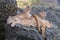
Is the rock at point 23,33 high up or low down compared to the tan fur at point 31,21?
down

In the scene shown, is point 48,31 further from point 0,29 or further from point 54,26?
point 0,29

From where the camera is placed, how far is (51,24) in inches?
63.6

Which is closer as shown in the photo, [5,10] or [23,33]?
[23,33]

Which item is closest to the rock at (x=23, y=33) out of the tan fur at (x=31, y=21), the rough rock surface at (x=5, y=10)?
the tan fur at (x=31, y=21)

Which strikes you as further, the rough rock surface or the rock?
the rough rock surface

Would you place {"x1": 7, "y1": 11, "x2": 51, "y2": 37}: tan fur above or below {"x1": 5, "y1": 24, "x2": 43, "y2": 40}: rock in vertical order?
above

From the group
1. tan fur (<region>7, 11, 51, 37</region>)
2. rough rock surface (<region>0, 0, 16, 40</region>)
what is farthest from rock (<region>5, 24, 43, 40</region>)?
rough rock surface (<region>0, 0, 16, 40</region>)

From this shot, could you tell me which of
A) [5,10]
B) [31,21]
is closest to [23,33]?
[31,21]

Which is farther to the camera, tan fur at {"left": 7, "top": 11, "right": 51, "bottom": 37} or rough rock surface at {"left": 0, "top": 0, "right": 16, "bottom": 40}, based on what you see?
rough rock surface at {"left": 0, "top": 0, "right": 16, "bottom": 40}

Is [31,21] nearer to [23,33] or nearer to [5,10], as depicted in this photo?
[23,33]

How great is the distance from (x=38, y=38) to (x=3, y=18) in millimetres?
762

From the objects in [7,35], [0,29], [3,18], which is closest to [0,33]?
[0,29]

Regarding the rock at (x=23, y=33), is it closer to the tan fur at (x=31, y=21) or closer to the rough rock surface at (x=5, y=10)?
the tan fur at (x=31, y=21)

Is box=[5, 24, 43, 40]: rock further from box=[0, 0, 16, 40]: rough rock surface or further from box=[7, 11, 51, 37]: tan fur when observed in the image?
box=[0, 0, 16, 40]: rough rock surface
